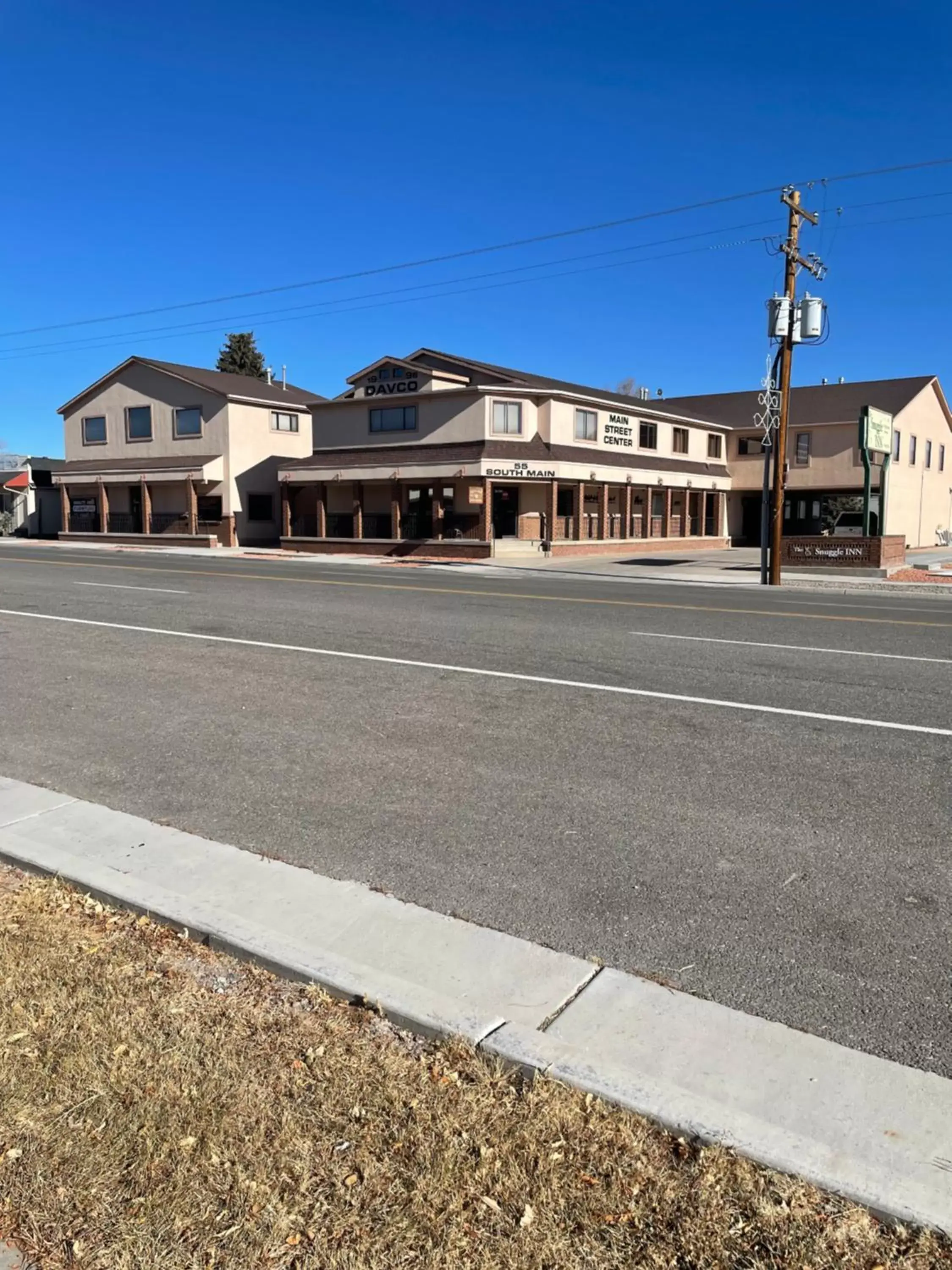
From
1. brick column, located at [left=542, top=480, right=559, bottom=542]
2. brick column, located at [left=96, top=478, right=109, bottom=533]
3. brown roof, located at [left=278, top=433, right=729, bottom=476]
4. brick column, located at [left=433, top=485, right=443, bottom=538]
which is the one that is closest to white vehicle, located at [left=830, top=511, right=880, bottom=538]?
brown roof, located at [left=278, top=433, right=729, bottom=476]

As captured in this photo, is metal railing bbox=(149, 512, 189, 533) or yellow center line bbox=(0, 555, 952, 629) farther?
metal railing bbox=(149, 512, 189, 533)

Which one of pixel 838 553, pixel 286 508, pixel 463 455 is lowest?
pixel 838 553

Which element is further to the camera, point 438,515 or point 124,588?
point 438,515

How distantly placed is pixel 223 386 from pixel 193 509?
613 cm

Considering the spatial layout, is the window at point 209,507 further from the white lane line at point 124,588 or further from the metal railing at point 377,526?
the white lane line at point 124,588

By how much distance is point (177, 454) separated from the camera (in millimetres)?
42906

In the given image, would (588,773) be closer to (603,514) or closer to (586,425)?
(603,514)

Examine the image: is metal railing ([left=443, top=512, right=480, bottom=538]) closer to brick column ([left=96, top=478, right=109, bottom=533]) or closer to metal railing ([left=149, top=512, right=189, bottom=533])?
metal railing ([left=149, top=512, right=189, bottom=533])

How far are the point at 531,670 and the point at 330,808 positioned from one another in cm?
Result: 446

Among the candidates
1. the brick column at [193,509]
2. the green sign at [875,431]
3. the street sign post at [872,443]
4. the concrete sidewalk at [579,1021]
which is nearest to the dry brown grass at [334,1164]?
the concrete sidewalk at [579,1021]

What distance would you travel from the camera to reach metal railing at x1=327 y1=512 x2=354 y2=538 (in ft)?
130

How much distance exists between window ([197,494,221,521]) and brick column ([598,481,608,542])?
56.4 feet

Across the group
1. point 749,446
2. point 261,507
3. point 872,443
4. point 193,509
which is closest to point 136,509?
point 193,509

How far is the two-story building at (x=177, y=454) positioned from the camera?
4131cm
